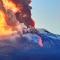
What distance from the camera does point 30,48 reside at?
4.22ft

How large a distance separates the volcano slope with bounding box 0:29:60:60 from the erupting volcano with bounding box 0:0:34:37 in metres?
0.06

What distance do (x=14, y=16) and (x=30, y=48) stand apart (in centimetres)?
24

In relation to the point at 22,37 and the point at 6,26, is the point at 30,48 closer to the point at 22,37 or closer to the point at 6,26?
the point at 22,37

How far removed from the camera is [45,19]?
55.9 inches

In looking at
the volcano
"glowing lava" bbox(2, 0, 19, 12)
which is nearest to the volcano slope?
the volcano

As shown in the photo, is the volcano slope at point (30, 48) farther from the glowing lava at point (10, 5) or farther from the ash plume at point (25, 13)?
the glowing lava at point (10, 5)

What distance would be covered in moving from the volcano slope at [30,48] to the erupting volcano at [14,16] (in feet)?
0.20

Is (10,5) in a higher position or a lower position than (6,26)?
higher

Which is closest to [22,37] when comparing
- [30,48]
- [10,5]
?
[30,48]

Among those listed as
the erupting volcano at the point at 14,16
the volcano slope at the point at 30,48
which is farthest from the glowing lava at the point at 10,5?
the volcano slope at the point at 30,48

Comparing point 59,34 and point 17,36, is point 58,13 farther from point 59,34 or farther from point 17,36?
point 17,36

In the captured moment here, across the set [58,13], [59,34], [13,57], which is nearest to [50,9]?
[58,13]

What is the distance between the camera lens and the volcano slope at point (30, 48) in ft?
4.11

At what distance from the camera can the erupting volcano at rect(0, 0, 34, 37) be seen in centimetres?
131
